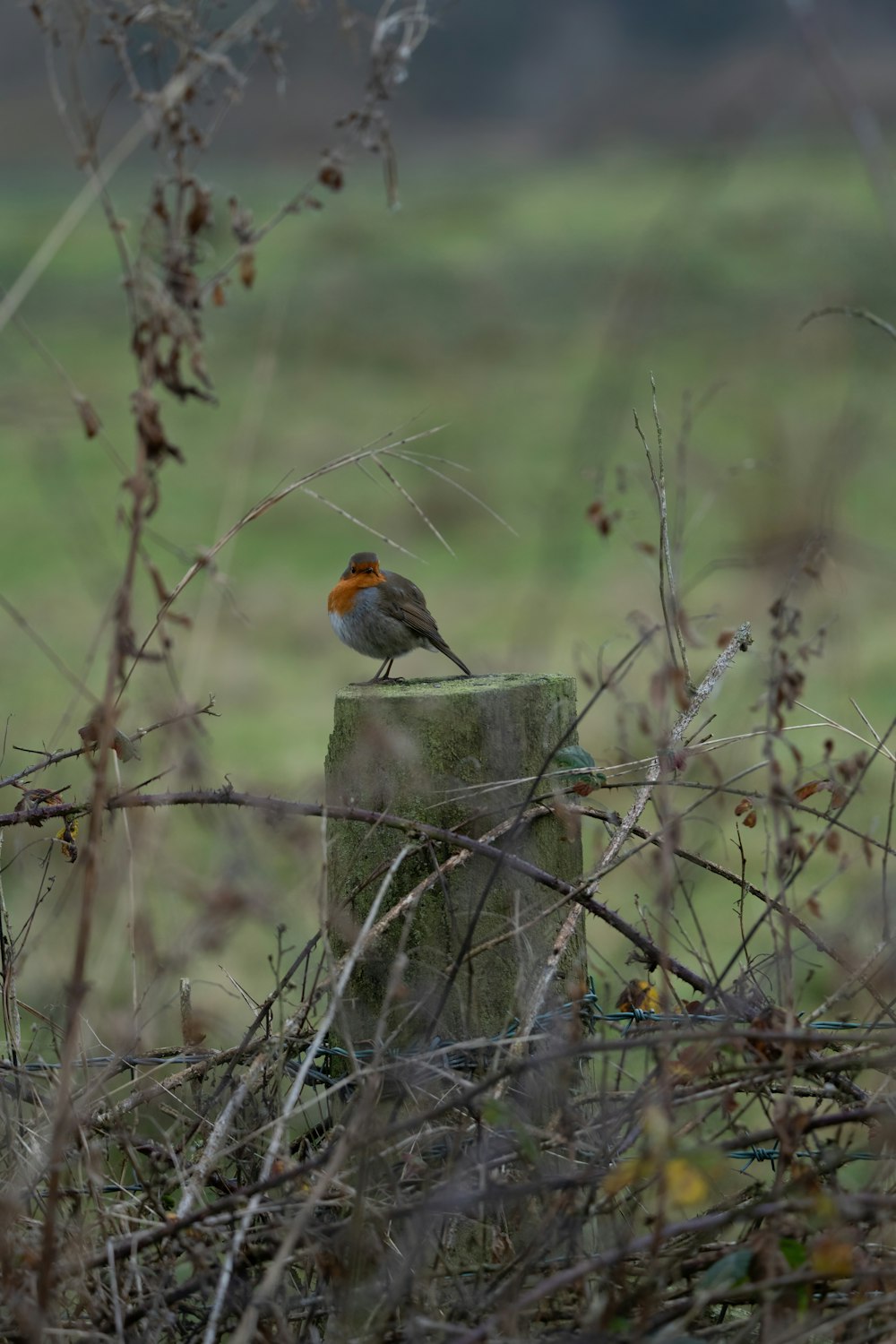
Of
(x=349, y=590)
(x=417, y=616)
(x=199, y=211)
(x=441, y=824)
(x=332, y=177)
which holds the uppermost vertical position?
(x=349, y=590)

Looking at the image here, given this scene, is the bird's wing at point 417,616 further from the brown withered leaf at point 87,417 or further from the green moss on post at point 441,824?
the brown withered leaf at point 87,417

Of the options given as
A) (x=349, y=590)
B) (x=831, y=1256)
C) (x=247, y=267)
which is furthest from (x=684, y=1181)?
(x=349, y=590)

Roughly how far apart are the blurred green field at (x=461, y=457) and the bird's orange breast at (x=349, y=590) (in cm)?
53

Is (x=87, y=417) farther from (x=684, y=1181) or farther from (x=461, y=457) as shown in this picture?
(x=461, y=457)

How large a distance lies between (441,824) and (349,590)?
2.64 m

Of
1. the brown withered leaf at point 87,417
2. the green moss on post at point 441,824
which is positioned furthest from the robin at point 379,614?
the brown withered leaf at point 87,417

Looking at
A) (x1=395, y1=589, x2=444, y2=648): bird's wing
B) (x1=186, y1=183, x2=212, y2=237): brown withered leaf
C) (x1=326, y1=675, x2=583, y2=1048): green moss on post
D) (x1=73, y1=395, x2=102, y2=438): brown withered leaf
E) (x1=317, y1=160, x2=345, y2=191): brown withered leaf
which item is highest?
(x1=395, y1=589, x2=444, y2=648): bird's wing

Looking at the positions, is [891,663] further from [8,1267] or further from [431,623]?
[8,1267]

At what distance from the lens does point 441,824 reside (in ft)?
7.82

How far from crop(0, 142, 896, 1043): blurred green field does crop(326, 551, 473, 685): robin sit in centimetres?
51

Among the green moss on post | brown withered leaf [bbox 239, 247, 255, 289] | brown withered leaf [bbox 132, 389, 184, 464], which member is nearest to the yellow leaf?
the green moss on post

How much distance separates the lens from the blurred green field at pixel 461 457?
1962 mm

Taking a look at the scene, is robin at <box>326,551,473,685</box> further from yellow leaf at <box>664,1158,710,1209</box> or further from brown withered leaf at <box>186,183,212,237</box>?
yellow leaf at <box>664,1158,710,1209</box>

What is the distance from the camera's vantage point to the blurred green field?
196 centimetres
